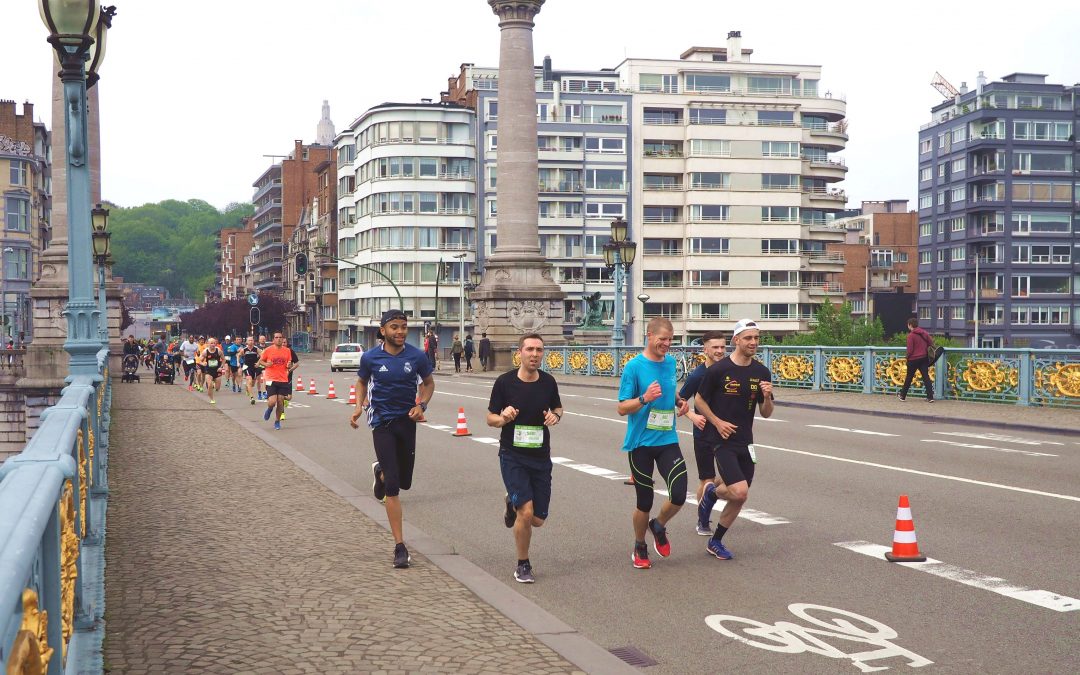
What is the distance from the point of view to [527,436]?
27.3 ft

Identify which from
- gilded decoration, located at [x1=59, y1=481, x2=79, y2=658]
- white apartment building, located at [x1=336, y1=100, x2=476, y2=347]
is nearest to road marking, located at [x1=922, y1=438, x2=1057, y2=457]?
gilded decoration, located at [x1=59, y1=481, x2=79, y2=658]

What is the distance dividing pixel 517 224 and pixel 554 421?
41.8 meters

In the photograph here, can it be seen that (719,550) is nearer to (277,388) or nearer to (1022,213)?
(277,388)

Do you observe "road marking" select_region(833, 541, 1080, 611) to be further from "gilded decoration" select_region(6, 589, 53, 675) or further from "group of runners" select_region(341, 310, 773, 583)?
"gilded decoration" select_region(6, 589, 53, 675)

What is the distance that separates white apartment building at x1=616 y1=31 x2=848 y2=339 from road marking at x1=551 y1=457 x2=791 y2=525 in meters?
79.8

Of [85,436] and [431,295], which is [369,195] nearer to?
[431,295]

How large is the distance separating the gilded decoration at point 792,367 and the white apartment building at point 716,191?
62487 millimetres

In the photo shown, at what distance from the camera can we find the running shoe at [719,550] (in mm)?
9000

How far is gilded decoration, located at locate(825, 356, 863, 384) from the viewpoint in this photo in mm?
28847

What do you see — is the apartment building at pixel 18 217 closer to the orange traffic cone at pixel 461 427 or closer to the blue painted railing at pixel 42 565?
the orange traffic cone at pixel 461 427

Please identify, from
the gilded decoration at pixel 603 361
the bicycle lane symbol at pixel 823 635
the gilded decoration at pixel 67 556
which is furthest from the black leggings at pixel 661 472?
the gilded decoration at pixel 603 361

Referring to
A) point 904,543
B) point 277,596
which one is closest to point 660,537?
point 904,543

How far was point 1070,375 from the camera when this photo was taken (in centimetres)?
2234

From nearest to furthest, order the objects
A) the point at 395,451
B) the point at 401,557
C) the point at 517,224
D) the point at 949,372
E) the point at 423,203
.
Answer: the point at 401,557 < the point at 395,451 < the point at 949,372 < the point at 517,224 < the point at 423,203
